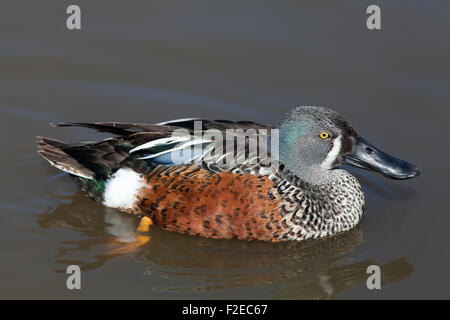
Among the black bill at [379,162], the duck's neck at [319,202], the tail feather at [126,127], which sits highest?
the tail feather at [126,127]

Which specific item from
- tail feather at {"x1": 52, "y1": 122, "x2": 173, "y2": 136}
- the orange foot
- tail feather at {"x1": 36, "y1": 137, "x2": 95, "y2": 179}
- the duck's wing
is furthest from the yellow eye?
tail feather at {"x1": 36, "y1": 137, "x2": 95, "y2": 179}

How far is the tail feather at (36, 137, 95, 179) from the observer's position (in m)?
7.37

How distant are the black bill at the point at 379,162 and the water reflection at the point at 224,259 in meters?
0.64

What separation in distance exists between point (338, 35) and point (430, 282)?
12.6ft

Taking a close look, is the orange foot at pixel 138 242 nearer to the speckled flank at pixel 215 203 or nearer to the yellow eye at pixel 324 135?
the speckled flank at pixel 215 203

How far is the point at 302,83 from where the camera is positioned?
30.0 ft

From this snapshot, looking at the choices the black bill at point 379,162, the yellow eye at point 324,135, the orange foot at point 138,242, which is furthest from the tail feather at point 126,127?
the black bill at point 379,162

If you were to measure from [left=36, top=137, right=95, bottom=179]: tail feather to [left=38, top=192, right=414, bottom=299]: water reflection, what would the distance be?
1.32 feet

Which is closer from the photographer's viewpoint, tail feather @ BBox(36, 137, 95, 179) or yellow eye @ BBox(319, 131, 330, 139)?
yellow eye @ BBox(319, 131, 330, 139)

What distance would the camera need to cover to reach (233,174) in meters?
6.91

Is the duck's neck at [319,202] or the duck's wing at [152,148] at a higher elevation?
the duck's wing at [152,148]

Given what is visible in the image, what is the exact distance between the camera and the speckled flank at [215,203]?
6879 mm

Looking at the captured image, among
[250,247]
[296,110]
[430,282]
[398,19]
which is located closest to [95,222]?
[250,247]

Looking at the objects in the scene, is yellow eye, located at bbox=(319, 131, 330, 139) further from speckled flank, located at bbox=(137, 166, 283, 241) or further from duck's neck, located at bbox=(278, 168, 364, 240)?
speckled flank, located at bbox=(137, 166, 283, 241)
